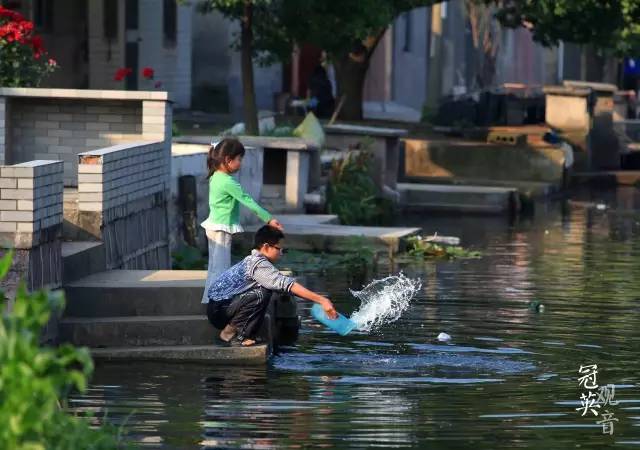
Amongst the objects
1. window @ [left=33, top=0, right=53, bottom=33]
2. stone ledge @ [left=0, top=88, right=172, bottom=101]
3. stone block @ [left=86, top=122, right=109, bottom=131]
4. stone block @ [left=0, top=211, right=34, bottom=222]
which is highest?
window @ [left=33, top=0, right=53, bottom=33]

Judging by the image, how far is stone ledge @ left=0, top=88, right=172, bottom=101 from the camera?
1702 centimetres

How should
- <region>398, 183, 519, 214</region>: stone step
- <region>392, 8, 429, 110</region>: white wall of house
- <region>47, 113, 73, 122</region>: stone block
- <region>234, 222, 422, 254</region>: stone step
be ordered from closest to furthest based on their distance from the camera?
<region>47, 113, 73, 122</region>: stone block, <region>234, 222, 422, 254</region>: stone step, <region>398, 183, 519, 214</region>: stone step, <region>392, 8, 429, 110</region>: white wall of house

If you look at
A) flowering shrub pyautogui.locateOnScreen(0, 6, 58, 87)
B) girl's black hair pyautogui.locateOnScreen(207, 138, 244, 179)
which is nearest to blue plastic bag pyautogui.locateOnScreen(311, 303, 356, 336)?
girl's black hair pyautogui.locateOnScreen(207, 138, 244, 179)

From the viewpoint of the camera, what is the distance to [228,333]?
505 inches

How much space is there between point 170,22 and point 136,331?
27.6 m

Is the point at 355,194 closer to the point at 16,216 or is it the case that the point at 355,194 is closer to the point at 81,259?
the point at 81,259

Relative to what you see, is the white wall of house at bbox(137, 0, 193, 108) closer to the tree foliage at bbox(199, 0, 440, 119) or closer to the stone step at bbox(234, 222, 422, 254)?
the tree foliage at bbox(199, 0, 440, 119)

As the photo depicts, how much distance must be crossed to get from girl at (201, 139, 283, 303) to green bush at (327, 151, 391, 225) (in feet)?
39.5

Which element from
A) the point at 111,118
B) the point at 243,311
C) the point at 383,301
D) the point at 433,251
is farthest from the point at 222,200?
the point at 433,251

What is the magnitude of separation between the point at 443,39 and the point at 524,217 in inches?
1216

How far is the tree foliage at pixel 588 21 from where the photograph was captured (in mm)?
32719

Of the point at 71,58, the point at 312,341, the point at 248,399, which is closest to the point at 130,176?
the point at 312,341

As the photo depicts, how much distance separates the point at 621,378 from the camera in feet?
40.2

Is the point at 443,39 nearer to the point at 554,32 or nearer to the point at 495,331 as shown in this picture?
the point at 554,32
